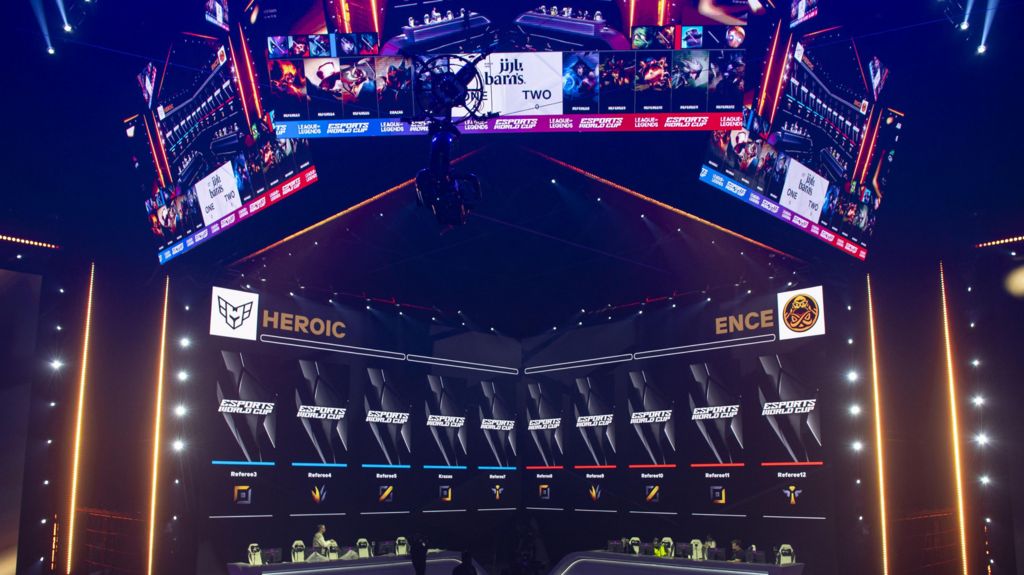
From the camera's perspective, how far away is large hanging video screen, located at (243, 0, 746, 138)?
775cm

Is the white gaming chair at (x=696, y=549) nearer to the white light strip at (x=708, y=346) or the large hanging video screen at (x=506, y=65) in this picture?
the white light strip at (x=708, y=346)

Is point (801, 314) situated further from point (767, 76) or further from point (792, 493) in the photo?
point (767, 76)

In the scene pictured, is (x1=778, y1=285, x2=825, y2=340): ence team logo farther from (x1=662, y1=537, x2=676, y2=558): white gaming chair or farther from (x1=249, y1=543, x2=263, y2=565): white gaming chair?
(x1=249, y1=543, x2=263, y2=565): white gaming chair

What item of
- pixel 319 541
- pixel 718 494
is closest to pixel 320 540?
pixel 319 541

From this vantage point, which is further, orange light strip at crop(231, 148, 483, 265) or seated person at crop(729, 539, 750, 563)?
seated person at crop(729, 539, 750, 563)

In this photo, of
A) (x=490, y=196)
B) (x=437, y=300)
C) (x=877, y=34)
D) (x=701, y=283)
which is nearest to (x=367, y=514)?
(x=437, y=300)

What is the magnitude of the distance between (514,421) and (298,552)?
390 cm

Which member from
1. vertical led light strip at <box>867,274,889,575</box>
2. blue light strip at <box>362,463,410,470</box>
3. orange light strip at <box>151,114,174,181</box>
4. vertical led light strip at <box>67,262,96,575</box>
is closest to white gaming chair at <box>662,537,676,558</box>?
vertical led light strip at <box>867,274,889,575</box>

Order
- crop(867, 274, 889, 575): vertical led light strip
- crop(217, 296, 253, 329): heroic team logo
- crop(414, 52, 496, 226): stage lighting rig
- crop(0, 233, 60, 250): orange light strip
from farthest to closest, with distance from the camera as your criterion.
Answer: crop(217, 296, 253, 329): heroic team logo < crop(867, 274, 889, 575): vertical led light strip < crop(0, 233, 60, 250): orange light strip < crop(414, 52, 496, 226): stage lighting rig

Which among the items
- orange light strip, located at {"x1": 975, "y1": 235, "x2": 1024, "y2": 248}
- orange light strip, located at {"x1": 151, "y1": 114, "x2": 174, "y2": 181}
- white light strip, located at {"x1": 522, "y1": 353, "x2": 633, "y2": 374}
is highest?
orange light strip, located at {"x1": 151, "y1": 114, "x2": 174, "y2": 181}

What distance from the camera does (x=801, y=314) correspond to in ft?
30.2

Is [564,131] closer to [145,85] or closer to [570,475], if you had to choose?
[145,85]

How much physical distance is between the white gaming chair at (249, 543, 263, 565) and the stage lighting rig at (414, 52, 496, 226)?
428 centimetres

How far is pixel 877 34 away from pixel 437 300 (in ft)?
21.5
